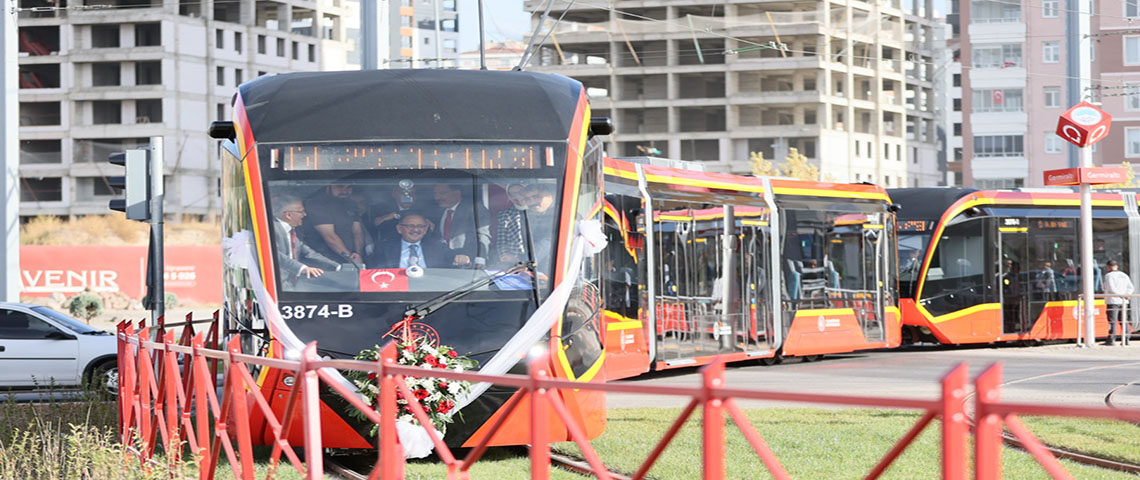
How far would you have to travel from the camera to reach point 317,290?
11367 mm

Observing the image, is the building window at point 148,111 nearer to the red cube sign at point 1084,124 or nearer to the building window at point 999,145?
the building window at point 999,145

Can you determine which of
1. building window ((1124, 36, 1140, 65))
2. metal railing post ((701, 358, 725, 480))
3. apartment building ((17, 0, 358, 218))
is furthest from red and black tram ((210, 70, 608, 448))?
building window ((1124, 36, 1140, 65))

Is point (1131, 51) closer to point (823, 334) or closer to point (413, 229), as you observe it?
point (823, 334)

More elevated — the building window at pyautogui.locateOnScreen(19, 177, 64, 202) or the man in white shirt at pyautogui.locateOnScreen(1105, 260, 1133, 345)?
the building window at pyautogui.locateOnScreen(19, 177, 64, 202)

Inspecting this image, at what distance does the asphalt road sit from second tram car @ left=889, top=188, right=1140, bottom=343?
516mm

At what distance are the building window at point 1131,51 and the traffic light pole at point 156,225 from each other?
Answer: 257 ft

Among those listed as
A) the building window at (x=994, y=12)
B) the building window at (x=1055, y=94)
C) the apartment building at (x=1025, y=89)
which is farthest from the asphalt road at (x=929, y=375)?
the building window at (x=1055, y=94)

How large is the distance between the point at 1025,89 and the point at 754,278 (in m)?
73.4

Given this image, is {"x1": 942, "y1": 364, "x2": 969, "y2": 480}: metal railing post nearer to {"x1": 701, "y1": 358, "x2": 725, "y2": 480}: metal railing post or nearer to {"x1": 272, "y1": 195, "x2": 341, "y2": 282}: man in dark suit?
{"x1": 701, "y1": 358, "x2": 725, "y2": 480}: metal railing post

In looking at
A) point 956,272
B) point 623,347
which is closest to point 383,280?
point 623,347

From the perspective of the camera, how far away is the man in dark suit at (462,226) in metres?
11.6

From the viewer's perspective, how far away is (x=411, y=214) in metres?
11.7

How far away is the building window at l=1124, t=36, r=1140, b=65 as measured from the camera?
84750 millimetres

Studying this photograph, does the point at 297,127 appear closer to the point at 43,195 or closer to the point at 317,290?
the point at 317,290
